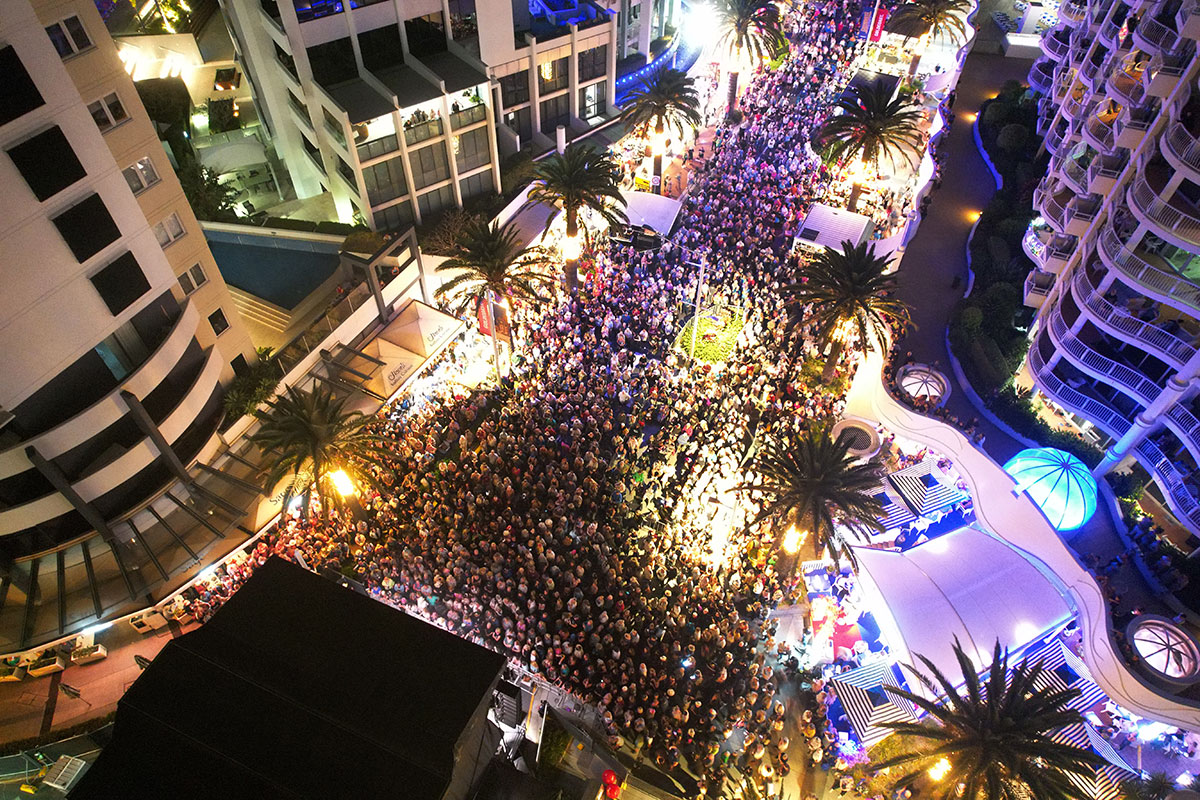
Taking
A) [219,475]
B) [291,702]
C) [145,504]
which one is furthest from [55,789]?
[291,702]

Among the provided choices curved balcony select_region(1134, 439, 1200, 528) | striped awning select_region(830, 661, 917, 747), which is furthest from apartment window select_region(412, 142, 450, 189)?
curved balcony select_region(1134, 439, 1200, 528)

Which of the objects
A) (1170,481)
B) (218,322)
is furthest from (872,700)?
(218,322)

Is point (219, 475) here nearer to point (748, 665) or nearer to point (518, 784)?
point (518, 784)

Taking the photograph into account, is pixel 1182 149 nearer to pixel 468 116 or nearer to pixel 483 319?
pixel 483 319

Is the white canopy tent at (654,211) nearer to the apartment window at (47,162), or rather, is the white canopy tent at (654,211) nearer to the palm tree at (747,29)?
the palm tree at (747,29)

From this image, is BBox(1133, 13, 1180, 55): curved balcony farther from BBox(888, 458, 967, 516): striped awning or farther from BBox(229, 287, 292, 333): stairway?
BBox(229, 287, 292, 333): stairway

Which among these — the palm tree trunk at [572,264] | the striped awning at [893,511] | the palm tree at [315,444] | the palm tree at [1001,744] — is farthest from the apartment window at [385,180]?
the palm tree at [1001,744]

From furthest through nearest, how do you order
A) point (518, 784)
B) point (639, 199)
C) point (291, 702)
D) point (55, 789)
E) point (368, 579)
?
1. point (639, 199)
2. point (368, 579)
3. point (55, 789)
4. point (518, 784)
5. point (291, 702)
